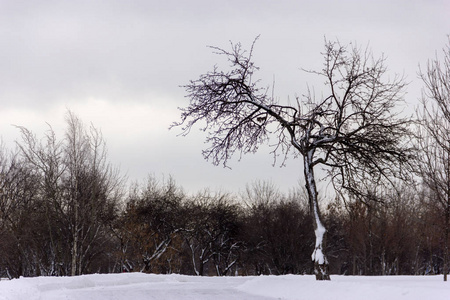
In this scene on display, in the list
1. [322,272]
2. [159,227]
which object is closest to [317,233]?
[322,272]

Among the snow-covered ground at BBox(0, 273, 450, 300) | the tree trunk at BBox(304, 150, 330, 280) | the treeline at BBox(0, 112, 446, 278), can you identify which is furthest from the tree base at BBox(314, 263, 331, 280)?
the treeline at BBox(0, 112, 446, 278)

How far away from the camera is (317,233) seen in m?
16.9

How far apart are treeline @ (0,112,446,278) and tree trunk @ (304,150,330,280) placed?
55.3 ft

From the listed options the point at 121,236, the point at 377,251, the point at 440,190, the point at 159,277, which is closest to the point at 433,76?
the point at 440,190

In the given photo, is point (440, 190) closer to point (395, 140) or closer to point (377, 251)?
point (395, 140)

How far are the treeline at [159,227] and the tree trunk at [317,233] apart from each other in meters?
16.8

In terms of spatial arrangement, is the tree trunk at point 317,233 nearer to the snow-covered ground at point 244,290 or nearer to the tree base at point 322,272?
the tree base at point 322,272

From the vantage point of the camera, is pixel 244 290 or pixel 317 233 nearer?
pixel 317 233

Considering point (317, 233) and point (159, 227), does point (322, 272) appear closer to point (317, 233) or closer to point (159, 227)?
point (317, 233)

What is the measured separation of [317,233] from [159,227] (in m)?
35.0

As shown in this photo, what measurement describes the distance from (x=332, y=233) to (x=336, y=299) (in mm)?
51883

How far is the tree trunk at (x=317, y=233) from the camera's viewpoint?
54.2 feet

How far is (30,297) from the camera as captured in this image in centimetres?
1222

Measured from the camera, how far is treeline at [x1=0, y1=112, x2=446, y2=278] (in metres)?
Answer: 30.4
